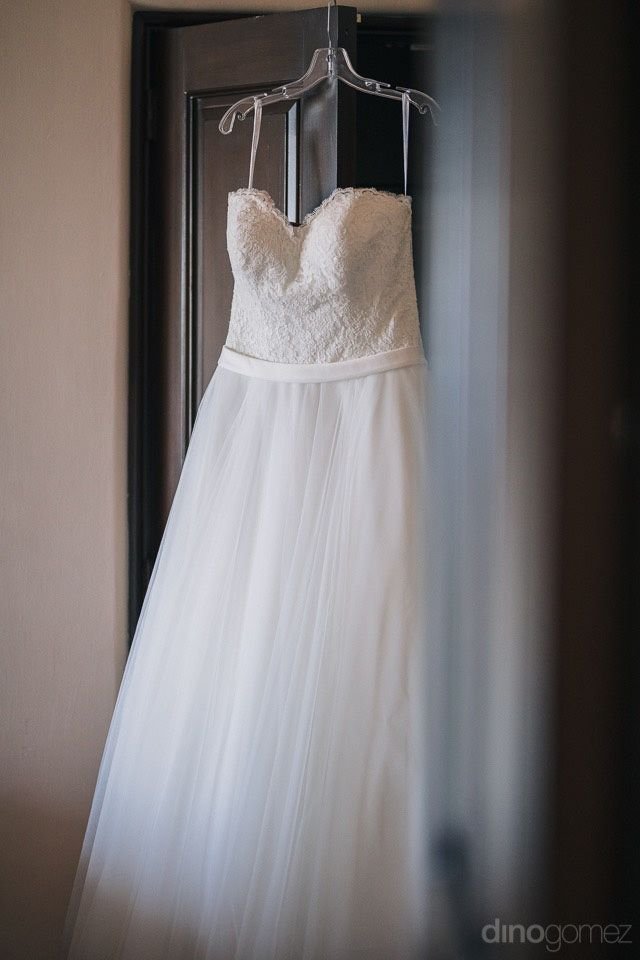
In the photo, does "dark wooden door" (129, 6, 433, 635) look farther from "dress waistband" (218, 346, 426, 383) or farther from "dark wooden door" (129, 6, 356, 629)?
"dress waistband" (218, 346, 426, 383)

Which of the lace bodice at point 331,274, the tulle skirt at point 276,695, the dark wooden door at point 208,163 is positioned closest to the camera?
the tulle skirt at point 276,695

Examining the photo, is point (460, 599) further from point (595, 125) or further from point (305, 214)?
point (305, 214)

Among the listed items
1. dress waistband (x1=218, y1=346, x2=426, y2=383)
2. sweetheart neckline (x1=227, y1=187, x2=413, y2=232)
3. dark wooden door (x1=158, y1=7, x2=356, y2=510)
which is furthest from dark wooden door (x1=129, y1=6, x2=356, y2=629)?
dress waistband (x1=218, y1=346, x2=426, y2=383)

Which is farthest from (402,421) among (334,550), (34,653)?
(34,653)

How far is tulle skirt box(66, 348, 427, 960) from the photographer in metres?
0.90

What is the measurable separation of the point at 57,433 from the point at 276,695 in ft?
2.45

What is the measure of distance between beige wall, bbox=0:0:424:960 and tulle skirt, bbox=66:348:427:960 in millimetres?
296

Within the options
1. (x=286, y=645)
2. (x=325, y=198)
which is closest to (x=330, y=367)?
(x=325, y=198)

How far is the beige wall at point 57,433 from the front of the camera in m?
1.42

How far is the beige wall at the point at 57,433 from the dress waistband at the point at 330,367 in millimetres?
385

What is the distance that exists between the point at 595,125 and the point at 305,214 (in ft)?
3.94

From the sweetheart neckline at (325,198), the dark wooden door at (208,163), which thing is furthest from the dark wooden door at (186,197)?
the sweetheart neckline at (325,198)

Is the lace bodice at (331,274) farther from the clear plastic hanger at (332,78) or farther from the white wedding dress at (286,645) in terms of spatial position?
the clear plastic hanger at (332,78)

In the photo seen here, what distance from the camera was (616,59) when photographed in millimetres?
126
